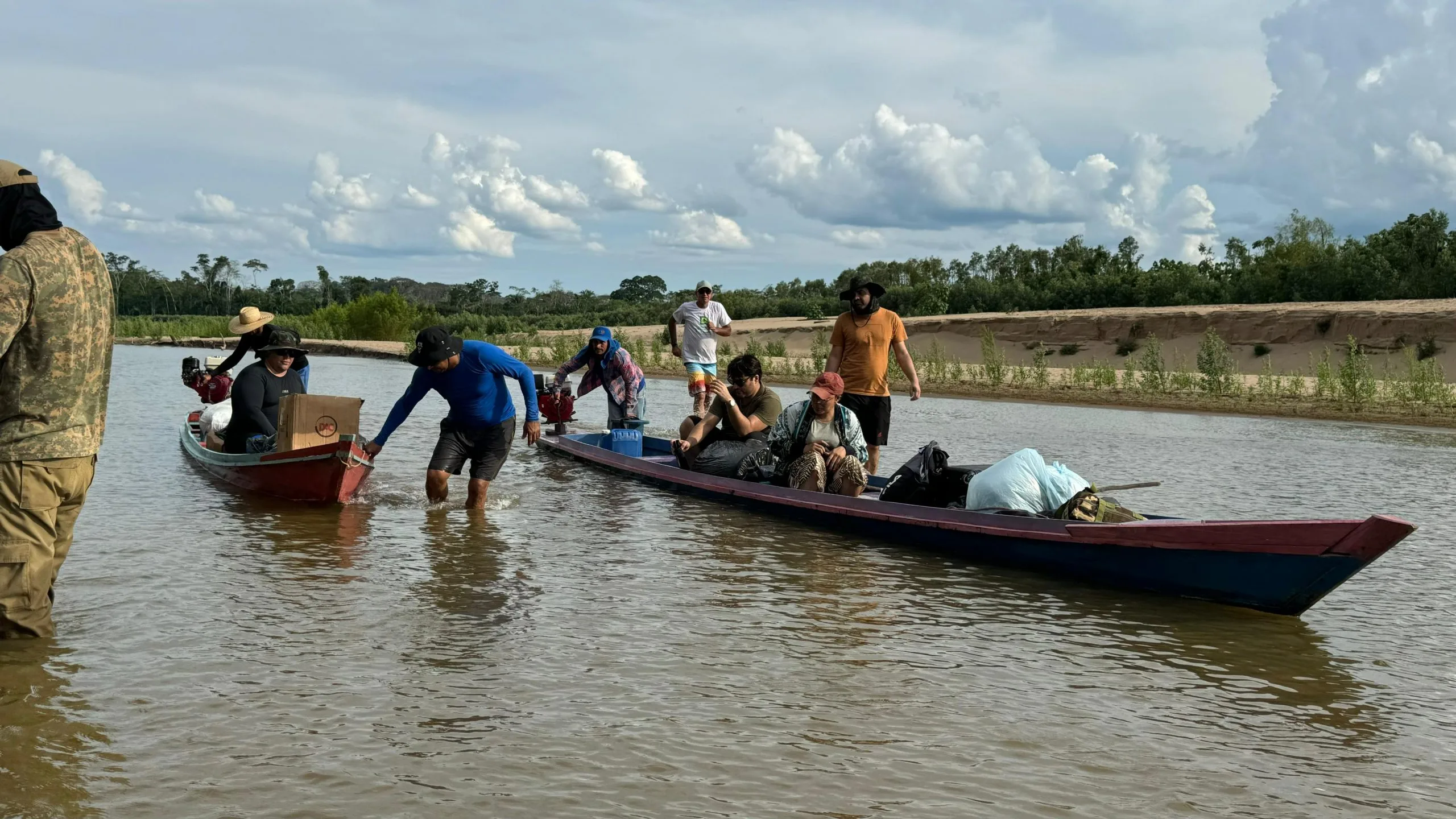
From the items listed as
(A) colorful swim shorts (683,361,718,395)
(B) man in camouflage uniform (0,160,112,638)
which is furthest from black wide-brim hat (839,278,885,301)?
(B) man in camouflage uniform (0,160,112,638)

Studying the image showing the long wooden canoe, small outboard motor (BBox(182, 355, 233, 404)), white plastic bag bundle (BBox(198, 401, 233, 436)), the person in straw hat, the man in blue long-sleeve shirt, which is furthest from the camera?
small outboard motor (BBox(182, 355, 233, 404))

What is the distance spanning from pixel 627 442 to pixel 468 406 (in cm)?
394

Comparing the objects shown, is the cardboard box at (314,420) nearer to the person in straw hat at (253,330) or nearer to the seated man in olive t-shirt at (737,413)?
the person in straw hat at (253,330)

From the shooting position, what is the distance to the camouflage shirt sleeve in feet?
16.6

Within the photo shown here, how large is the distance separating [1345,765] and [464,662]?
151 inches

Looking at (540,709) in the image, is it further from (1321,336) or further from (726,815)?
(1321,336)

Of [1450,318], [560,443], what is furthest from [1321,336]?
[560,443]

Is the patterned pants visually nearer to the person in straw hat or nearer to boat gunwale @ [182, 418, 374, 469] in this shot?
boat gunwale @ [182, 418, 374, 469]

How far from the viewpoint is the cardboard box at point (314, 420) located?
10453mm

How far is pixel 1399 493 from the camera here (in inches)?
495

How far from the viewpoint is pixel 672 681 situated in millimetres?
5699

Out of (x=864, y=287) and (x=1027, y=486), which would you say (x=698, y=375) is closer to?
(x=864, y=287)

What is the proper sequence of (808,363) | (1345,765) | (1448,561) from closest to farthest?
(1345,765) < (1448,561) < (808,363)

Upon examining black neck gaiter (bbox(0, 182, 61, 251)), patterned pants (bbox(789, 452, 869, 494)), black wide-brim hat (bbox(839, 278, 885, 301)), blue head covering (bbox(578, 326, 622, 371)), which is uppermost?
black wide-brim hat (bbox(839, 278, 885, 301))
